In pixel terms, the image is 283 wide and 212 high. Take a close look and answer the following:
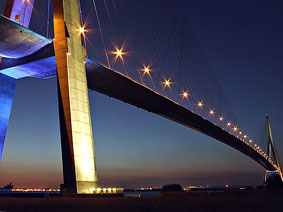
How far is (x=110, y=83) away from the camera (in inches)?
1037

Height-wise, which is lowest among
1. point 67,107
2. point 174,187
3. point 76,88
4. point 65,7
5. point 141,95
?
point 174,187

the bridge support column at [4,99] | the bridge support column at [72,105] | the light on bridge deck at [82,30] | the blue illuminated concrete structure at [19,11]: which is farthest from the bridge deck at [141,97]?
the bridge support column at [4,99]

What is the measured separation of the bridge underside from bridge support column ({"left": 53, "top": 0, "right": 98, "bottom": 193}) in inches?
47.1

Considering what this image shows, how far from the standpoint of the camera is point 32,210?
8.48 meters

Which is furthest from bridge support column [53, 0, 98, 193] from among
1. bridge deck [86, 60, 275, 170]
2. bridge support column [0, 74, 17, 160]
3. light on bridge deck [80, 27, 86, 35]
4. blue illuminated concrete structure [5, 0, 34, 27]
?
bridge support column [0, 74, 17, 160]

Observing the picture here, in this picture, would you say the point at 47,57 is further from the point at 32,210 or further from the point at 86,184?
the point at 32,210

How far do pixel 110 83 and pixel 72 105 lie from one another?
9248 millimetres

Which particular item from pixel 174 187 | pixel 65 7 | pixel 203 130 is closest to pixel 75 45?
pixel 65 7

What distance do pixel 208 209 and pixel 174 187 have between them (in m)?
22.4

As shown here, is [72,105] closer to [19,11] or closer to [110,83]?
[19,11]

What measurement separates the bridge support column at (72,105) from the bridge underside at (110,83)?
1196 millimetres

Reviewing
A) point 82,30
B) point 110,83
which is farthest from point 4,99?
point 110,83

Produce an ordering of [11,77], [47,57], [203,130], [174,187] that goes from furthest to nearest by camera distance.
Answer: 1. [203,130]
2. [174,187]
3. [11,77]
4. [47,57]

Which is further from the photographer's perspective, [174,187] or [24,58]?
[174,187]
